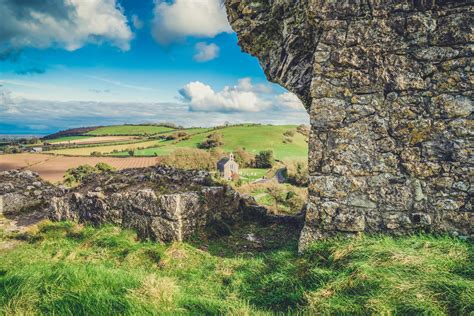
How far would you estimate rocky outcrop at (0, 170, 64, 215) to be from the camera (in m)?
12.1

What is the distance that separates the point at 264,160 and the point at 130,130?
100 feet

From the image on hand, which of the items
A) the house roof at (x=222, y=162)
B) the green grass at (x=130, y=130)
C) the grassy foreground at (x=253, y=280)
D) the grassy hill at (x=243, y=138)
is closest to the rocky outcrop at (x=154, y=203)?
the grassy foreground at (x=253, y=280)

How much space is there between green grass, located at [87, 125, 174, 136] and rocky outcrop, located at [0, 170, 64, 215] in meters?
52.5

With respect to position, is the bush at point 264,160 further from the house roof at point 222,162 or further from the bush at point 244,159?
the house roof at point 222,162

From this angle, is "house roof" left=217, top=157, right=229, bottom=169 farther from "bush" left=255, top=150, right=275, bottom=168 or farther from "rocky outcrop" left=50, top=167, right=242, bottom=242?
"rocky outcrop" left=50, top=167, right=242, bottom=242

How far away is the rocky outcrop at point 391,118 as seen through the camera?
5762 mm

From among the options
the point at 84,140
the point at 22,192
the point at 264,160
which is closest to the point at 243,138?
the point at 264,160

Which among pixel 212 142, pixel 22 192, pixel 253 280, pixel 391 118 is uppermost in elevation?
pixel 391 118

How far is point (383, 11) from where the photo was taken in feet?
19.9

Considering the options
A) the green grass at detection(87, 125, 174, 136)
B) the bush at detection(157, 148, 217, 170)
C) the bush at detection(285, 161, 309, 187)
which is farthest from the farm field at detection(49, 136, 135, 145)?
the bush at detection(285, 161, 309, 187)

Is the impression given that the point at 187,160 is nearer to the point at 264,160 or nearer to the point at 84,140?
the point at 264,160

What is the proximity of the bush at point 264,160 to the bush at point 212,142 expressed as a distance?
366 inches

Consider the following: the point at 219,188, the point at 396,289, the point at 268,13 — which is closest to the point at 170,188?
the point at 219,188

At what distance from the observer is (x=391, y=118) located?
607cm
